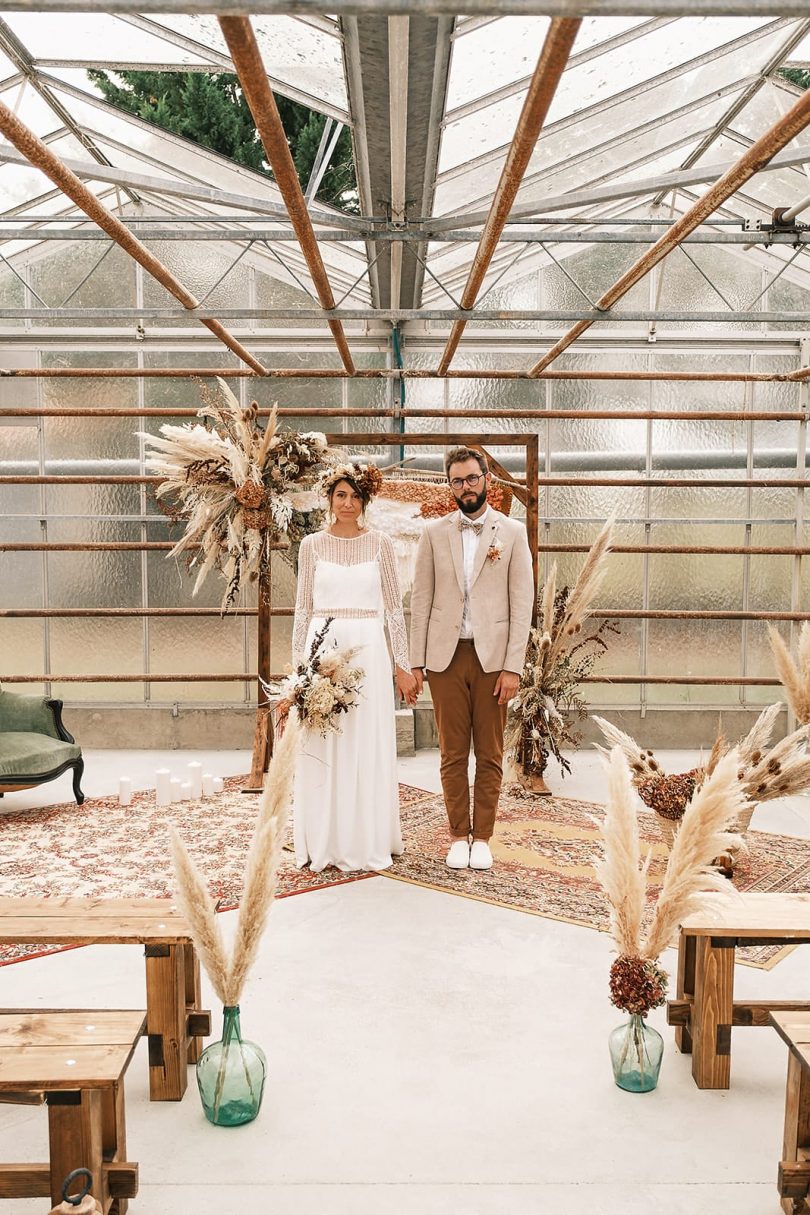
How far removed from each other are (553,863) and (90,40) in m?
4.40

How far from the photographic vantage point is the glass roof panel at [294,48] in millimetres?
3764

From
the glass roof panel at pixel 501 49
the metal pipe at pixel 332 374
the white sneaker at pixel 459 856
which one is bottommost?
the white sneaker at pixel 459 856

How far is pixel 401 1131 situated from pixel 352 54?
10.7 ft

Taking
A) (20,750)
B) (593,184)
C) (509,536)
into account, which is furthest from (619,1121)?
(593,184)

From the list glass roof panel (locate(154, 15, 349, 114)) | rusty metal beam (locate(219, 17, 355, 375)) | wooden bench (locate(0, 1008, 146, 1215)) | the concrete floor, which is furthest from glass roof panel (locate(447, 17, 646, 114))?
wooden bench (locate(0, 1008, 146, 1215))

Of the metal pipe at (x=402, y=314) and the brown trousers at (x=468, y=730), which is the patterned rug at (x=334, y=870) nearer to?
the brown trousers at (x=468, y=730)

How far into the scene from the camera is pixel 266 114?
8.33 ft

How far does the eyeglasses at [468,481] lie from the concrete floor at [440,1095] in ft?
5.83

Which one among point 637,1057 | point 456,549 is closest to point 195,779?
point 456,549

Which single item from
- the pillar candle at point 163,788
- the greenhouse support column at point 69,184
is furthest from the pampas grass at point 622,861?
the pillar candle at point 163,788

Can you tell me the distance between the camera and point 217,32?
4.16 m

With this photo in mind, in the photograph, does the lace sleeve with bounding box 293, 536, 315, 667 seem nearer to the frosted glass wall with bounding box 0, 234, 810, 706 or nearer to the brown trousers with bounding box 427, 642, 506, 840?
the brown trousers with bounding box 427, 642, 506, 840

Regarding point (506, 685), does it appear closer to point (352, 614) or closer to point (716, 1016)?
point (352, 614)

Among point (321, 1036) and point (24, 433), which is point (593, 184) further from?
point (321, 1036)
